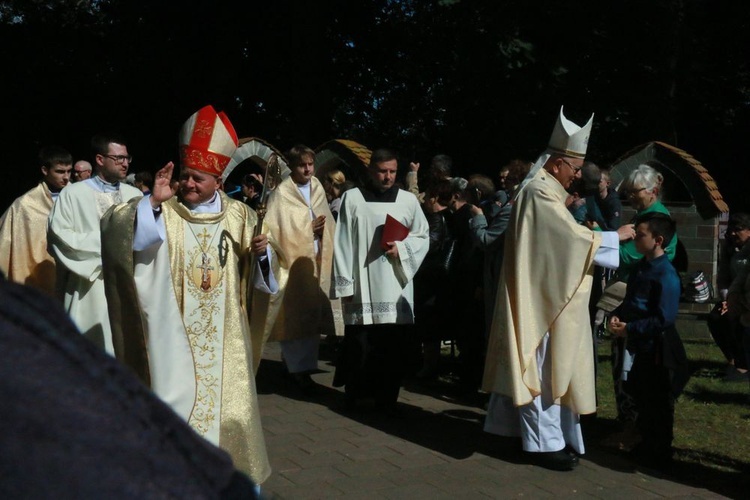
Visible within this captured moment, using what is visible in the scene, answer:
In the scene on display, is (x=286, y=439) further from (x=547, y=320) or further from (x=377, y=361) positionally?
(x=547, y=320)

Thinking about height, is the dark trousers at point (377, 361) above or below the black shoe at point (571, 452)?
above

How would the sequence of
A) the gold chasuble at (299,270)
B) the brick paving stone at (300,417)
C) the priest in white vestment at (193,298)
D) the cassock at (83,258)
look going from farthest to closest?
1. the gold chasuble at (299,270)
2. the brick paving stone at (300,417)
3. the cassock at (83,258)
4. the priest in white vestment at (193,298)

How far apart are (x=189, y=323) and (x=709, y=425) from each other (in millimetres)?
3926

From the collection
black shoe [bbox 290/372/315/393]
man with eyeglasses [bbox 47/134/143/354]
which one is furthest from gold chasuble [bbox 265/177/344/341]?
man with eyeglasses [bbox 47/134/143/354]

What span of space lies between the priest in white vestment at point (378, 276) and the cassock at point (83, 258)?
1786 mm

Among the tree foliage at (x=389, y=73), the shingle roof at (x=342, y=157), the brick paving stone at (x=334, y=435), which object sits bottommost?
the brick paving stone at (x=334, y=435)

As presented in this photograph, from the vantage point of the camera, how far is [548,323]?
19.5 feet

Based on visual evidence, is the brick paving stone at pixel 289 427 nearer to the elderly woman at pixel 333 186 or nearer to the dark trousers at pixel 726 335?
the elderly woman at pixel 333 186

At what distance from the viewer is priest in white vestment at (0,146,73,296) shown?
7.84 m

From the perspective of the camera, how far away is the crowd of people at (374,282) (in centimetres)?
502

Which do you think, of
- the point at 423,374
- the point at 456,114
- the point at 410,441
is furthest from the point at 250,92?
the point at 410,441

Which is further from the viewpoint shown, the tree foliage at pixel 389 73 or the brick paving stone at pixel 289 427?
the tree foliage at pixel 389 73

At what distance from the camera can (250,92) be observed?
78.4 feet

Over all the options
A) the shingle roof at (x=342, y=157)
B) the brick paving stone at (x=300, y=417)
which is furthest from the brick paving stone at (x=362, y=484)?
the shingle roof at (x=342, y=157)
